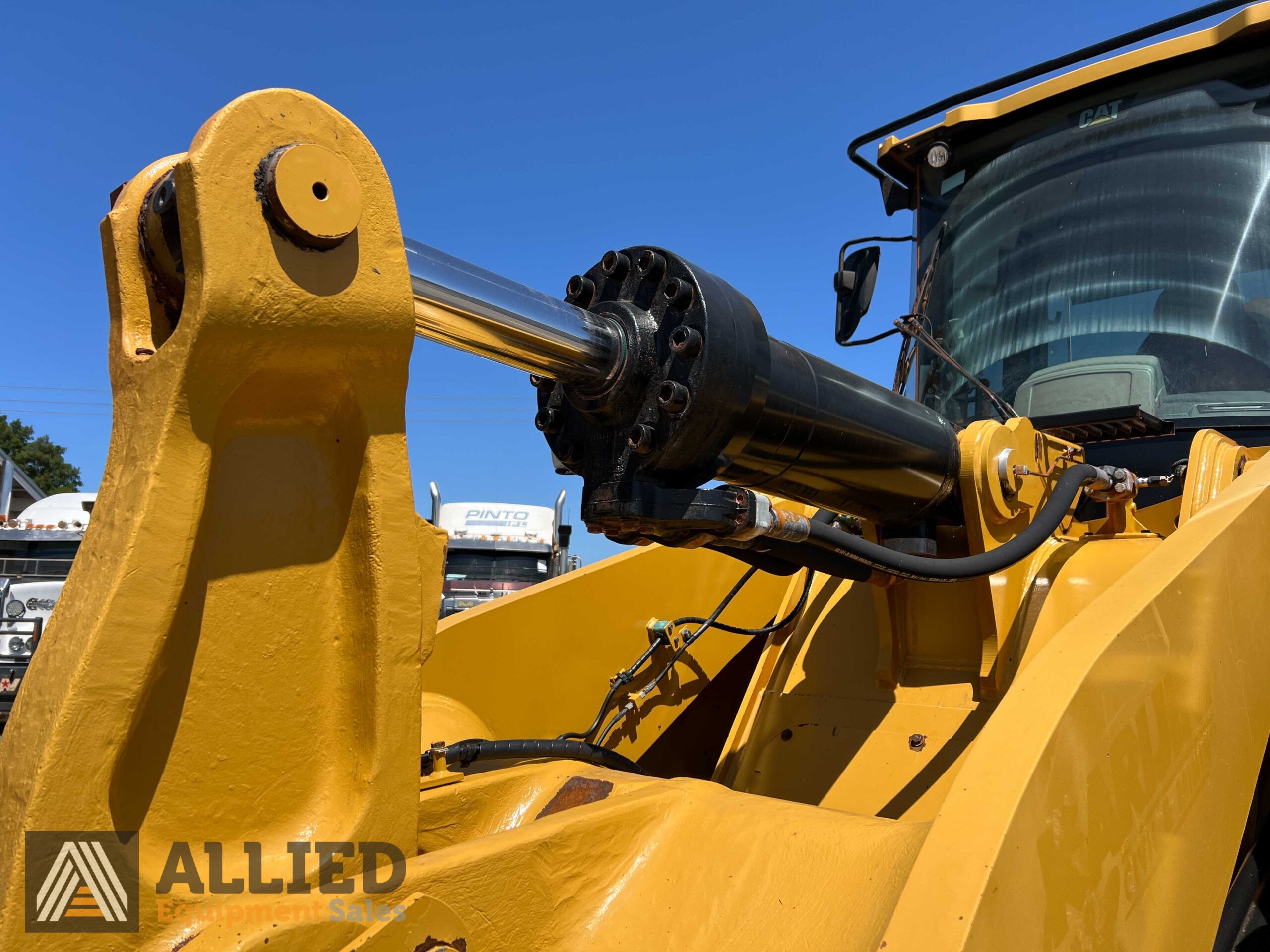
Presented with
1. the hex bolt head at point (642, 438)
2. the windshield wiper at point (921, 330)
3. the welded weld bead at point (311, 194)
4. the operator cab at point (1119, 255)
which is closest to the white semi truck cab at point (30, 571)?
the windshield wiper at point (921, 330)

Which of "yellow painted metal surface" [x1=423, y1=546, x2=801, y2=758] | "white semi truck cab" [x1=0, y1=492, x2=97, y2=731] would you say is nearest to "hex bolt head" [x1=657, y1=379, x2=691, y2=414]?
"yellow painted metal surface" [x1=423, y1=546, x2=801, y2=758]

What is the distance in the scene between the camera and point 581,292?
1797 mm

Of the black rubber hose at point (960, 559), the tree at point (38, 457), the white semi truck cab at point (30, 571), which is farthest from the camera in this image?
the tree at point (38, 457)

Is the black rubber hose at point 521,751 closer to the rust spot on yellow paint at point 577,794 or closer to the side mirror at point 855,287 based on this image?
the rust spot on yellow paint at point 577,794

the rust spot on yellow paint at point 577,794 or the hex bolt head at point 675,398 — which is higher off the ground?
the hex bolt head at point 675,398

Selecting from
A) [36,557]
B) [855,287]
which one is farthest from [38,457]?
[855,287]

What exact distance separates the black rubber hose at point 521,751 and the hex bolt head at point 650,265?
0.98m

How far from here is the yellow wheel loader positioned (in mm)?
1068

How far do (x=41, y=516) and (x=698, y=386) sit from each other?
517 inches

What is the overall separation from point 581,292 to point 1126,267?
213 centimetres

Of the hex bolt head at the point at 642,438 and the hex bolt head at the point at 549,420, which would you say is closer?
the hex bolt head at the point at 642,438

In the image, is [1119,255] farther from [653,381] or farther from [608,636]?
[653,381]

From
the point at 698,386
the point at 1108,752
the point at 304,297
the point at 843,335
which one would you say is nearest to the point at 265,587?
the point at 304,297

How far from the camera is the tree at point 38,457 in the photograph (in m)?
42.8
